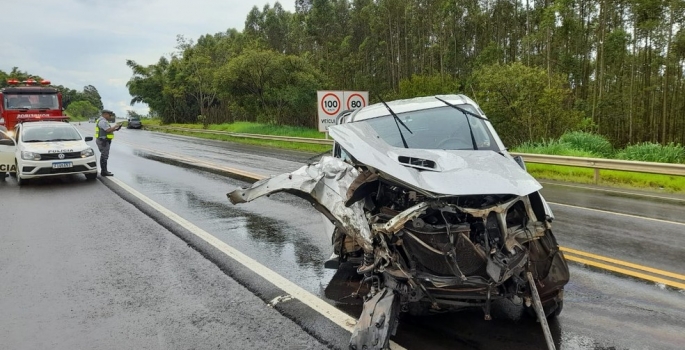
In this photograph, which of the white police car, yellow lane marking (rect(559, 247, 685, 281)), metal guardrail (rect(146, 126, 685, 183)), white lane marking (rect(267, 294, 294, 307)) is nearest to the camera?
white lane marking (rect(267, 294, 294, 307))

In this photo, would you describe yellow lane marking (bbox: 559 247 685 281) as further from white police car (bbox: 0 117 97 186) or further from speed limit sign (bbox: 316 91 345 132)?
speed limit sign (bbox: 316 91 345 132)

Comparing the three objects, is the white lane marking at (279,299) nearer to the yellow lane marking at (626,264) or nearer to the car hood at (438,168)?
the car hood at (438,168)

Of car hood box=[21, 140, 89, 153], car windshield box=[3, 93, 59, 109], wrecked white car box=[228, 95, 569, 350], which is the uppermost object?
car windshield box=[3, 93, 59, 109]

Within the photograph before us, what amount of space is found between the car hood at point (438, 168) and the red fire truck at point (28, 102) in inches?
831

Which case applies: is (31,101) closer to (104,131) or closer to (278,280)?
(104,131)

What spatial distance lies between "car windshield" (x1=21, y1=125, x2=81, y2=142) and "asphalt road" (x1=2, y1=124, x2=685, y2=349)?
140 cm

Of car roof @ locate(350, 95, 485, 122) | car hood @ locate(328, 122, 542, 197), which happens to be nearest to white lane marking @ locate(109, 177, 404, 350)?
car hood @ locate(328, 122, 542, 197)

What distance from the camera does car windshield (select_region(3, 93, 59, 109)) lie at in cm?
1998

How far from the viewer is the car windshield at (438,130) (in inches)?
184

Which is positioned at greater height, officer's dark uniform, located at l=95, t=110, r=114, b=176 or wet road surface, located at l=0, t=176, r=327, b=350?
officer's dark uniform, located at l=95, t=110, r=114, b=176

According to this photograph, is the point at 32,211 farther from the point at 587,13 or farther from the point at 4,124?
the point at 587,13

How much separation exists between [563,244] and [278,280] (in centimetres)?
385

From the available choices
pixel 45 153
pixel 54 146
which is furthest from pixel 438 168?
pixel 54 146

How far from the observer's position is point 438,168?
11.9 feet
